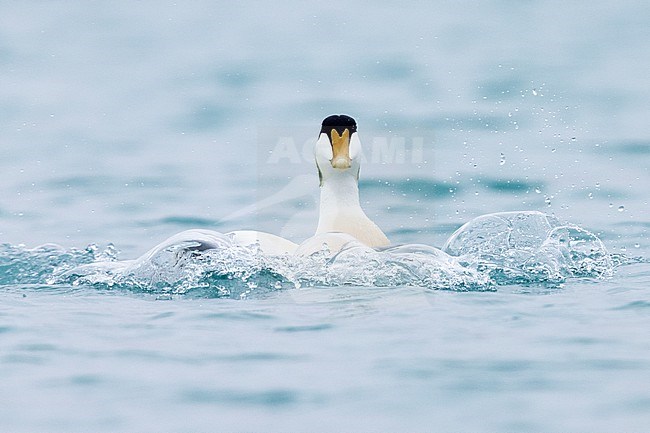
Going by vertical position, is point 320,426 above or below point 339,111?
below

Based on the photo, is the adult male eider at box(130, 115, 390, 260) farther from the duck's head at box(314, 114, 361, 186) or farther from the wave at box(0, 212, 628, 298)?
the wave at box(0, 212, 628, 298)

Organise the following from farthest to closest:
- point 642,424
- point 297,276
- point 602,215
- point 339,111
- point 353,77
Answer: point 353,77 < point 339,111 < point 602,215 < point 297,276 < point 642,424

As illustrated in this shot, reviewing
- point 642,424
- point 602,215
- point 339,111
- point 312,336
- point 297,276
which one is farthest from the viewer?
point 339,111

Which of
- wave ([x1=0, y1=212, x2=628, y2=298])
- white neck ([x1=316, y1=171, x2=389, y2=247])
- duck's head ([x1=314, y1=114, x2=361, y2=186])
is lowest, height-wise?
wave ([x1=0, y1=212, x2=628, y2=298])

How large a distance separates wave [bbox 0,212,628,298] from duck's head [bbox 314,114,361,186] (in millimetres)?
711

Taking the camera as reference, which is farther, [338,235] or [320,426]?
[338,235]

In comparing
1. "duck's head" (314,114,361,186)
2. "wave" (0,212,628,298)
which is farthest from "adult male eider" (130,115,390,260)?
"wave" (0,212,628,298)

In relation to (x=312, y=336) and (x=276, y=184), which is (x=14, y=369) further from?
(x=276, y=184)

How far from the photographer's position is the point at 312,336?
457 cm

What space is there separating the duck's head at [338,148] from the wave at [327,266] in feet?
2.33

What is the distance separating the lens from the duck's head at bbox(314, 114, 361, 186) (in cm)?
662

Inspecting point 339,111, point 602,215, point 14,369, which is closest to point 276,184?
point 339,111

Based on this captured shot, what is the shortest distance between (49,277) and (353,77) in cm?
573

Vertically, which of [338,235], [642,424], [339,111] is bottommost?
[642,424]
